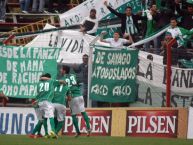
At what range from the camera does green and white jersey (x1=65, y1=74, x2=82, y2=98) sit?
2605 centimetres

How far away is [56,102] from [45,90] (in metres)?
0.81

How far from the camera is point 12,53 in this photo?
2870cm

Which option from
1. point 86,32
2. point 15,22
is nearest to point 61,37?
point 86,32

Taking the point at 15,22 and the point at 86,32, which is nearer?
the point at 86,32

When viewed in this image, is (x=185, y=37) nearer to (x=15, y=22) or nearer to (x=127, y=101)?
(x=127, y=101)

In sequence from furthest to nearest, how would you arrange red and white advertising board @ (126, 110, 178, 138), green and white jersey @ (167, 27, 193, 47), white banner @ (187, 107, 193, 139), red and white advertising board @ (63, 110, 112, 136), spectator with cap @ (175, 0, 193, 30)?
1. spectator with cap @ (175, 0, 193, 30)
2. red and white advertising board @ (63, 110, 112, 136)
3. green and white jersey @ (167, 27, 193, 47)
4. red and white advertising board @ (126, 110, 178, 138)
5. white banner @ (187, 107, 193, 139)

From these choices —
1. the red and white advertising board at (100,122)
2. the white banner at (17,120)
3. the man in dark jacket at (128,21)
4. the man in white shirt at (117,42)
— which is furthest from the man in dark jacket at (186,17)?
the white banner at (17,120)

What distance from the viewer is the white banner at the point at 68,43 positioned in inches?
1113

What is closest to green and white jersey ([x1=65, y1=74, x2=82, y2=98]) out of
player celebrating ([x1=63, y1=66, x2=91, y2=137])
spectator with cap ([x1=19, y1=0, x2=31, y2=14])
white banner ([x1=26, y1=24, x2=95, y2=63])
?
player celebrating ([x1=63, y1=66, x2=91, y2=137])

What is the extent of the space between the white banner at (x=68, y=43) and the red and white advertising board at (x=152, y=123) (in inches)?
91.2

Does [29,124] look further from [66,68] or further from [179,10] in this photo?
[179,10]

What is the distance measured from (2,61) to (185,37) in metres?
5.51

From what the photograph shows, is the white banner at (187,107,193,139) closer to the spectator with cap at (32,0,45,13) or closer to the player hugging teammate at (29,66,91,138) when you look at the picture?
the player hugging teammate at (29,66,91,138)

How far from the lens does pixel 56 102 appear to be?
1030 inches
